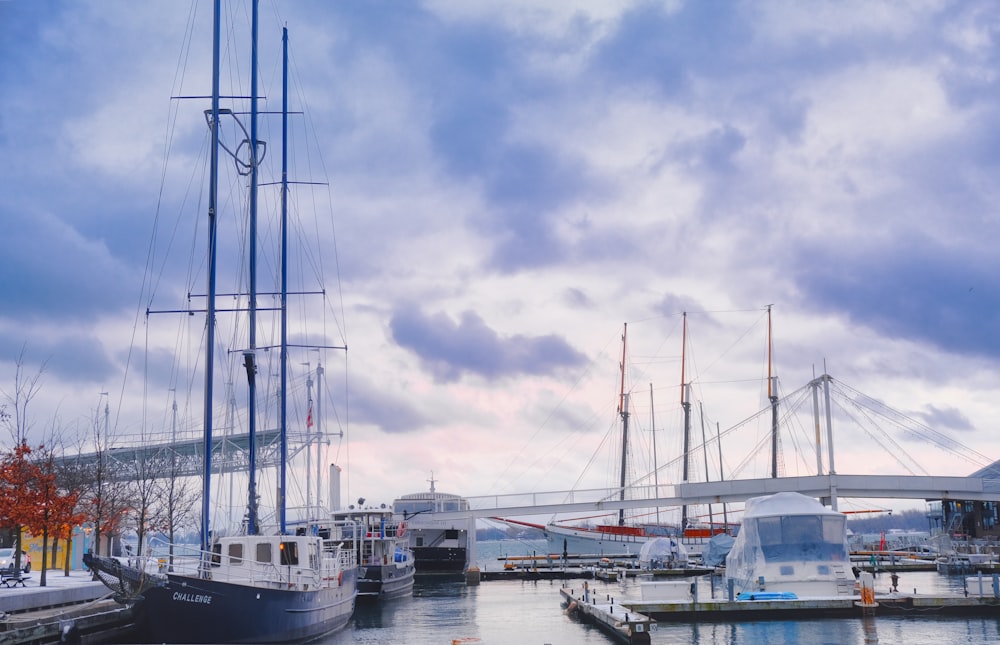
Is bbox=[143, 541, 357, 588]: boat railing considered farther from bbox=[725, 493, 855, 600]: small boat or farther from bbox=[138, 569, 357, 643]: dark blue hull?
bbox=[725, 493, 855, 600]: small boat

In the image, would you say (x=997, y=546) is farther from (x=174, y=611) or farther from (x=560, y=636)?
(x=174, y=611)

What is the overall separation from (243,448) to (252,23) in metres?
36.0

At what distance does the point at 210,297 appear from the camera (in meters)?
35.8

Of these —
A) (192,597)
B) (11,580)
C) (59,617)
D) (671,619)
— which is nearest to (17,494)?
(11,580)

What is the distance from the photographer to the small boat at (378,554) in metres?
53.8

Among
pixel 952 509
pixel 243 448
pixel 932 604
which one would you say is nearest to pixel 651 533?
pixel 952 509

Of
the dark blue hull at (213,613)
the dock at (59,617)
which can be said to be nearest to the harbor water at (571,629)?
the dark blue hull at (213,613)

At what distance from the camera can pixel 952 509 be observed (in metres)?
104

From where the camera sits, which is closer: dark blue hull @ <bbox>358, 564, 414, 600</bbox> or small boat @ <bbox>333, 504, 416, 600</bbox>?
dark blue hull @ <bbox>358, 564, 414, 600</bbox>

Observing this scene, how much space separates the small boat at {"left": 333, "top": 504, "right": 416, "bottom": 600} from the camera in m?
53.8

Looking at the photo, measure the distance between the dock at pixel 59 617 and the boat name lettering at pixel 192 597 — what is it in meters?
2.90

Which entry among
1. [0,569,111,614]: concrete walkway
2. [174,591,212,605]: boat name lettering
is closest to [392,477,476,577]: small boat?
[0,569,111,614]: concrete walkway

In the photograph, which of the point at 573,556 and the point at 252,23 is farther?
the point at 573,556

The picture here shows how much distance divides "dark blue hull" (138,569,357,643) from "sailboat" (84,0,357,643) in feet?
0.10
